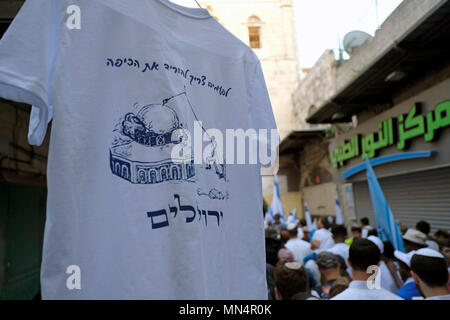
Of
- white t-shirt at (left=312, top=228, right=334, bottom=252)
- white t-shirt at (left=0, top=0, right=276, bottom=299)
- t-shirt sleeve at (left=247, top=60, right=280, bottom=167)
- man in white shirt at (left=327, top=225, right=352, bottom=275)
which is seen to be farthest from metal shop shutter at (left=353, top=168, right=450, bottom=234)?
white t-shirt at (left=0, top=0, right=276, bottom=299)

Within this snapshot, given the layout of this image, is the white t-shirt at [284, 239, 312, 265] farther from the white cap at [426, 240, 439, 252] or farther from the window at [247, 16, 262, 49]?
the window at [247, 16, 262, 49]

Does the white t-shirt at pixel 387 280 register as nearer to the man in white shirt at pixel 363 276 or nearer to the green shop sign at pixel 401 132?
the man in white shirt at pixel 363 276

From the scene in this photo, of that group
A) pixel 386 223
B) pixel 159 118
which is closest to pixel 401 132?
pixel 386 223

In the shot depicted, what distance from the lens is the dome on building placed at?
145 cm

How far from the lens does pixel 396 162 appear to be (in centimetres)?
845

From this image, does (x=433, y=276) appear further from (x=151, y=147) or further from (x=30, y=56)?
(x=30, y=56)

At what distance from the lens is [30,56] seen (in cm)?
129

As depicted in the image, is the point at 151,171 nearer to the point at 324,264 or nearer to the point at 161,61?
the point at 161,61

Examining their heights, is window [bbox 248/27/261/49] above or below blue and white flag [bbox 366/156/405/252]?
above

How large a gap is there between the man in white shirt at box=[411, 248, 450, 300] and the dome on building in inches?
81.8

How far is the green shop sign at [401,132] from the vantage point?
649cm
